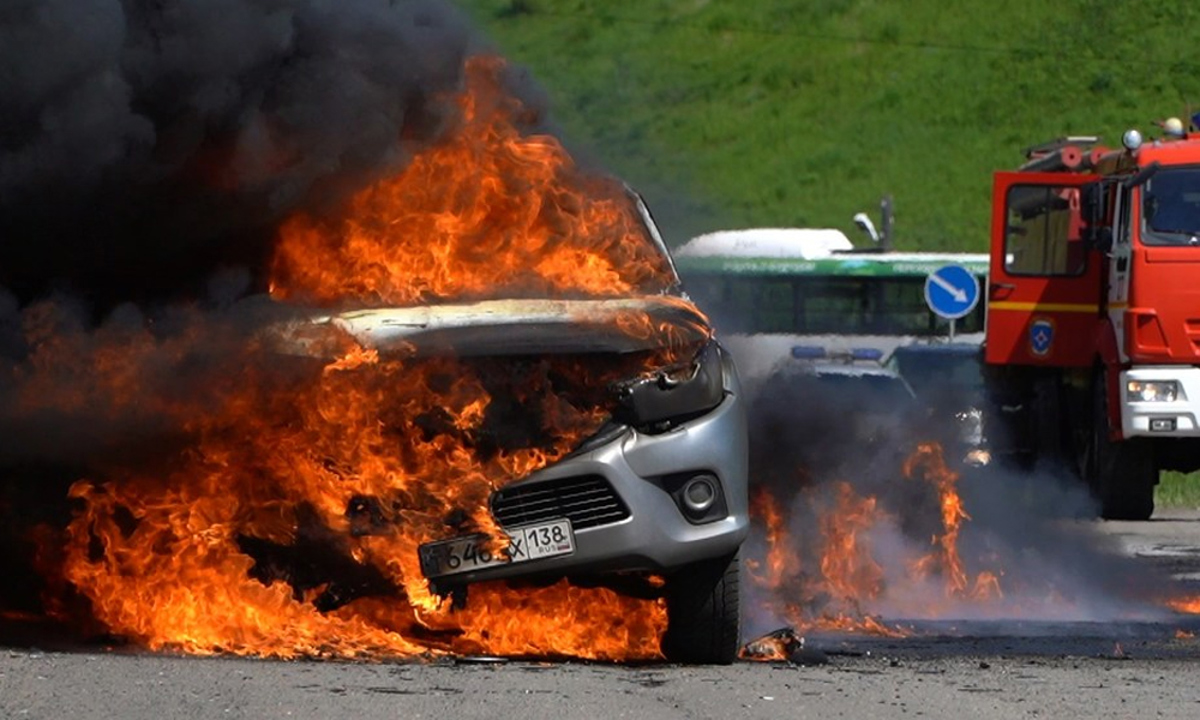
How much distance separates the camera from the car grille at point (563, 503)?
7992mm

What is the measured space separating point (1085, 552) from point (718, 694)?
7.07 m

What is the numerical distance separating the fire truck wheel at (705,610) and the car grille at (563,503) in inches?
19.4

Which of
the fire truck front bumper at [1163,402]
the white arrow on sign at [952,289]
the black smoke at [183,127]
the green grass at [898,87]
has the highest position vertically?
the black smoke at [183,127]

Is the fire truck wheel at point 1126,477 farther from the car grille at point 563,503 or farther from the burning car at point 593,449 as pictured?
the car grille at point 563,503

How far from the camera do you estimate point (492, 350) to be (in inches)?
313

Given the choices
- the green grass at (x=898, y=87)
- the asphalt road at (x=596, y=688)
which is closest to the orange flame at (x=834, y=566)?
the asphalt road at (x=596, y=688)

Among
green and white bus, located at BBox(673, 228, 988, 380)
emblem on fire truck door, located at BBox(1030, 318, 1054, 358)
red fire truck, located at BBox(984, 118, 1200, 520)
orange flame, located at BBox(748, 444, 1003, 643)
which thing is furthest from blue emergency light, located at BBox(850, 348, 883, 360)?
orange flame, located at BBox(748, 444, 1003, 643)

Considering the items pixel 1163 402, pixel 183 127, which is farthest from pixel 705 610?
pixel 1163 402

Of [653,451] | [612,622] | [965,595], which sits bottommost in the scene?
[965,595]

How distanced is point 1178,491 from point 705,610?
15.1m

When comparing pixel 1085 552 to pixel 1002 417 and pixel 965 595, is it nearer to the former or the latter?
pixel 965 595

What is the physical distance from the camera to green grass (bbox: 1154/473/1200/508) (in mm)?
21708

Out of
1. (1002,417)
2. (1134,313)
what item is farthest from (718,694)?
(1002,417)

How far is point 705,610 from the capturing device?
8.46 m
